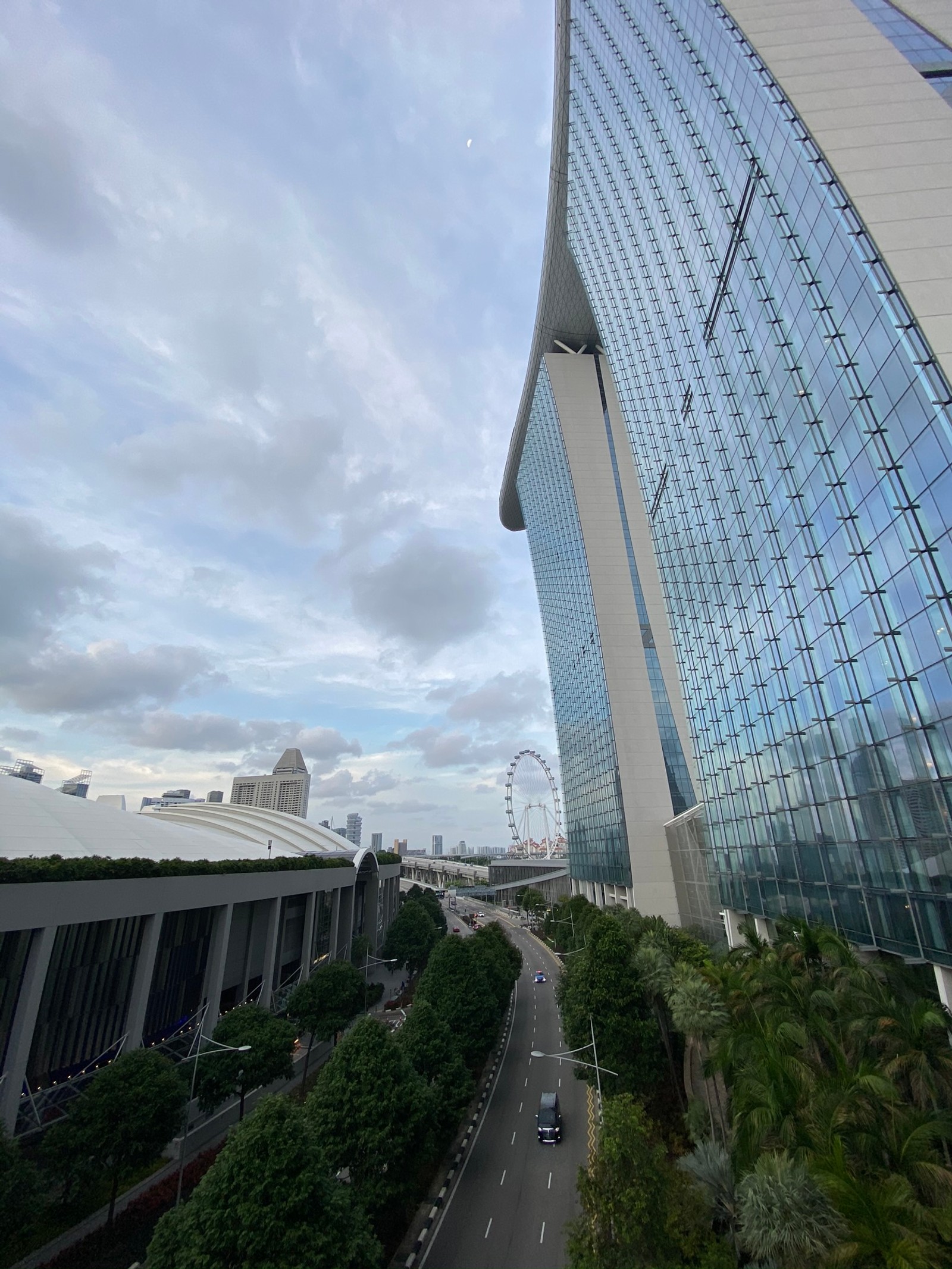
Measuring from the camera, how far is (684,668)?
5594 centimetres

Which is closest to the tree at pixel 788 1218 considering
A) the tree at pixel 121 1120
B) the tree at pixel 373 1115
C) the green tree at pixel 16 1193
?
the tree at pixel 373 1115

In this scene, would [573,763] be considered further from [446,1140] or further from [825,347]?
[825,347]

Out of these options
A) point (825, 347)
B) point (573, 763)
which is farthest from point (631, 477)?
point (825, 347)

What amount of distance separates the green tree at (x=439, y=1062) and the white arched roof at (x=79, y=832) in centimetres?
2334

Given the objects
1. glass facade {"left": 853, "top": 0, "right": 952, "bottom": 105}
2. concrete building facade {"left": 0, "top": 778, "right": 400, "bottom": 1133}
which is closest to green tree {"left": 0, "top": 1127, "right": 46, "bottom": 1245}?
concrete building facade {"left": 0, "top": 778, "right": 400, "bottom": 1133}

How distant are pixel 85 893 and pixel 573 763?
276 feet

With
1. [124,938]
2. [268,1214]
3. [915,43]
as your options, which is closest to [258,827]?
[124,938]

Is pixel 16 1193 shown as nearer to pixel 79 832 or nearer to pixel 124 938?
pixel 124 938

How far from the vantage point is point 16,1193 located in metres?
23.0

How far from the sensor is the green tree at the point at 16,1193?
22.5 m

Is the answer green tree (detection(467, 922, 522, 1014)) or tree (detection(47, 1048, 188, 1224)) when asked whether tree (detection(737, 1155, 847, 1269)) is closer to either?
tree (detection(47, 1048, 188, 1224))

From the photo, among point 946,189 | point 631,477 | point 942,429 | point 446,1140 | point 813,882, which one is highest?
point 631,477

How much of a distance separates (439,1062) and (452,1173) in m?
5.67

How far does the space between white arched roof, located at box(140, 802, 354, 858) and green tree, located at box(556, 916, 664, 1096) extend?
147 ft
